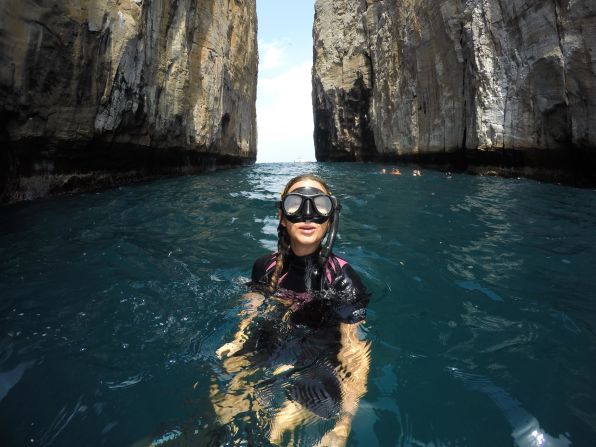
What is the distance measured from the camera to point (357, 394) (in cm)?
201

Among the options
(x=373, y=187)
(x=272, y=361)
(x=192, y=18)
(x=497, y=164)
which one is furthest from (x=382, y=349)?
(x=192, y=18)

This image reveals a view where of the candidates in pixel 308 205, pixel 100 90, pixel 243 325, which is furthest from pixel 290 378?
pixel 100 90

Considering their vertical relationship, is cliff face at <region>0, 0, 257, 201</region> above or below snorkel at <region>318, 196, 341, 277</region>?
above

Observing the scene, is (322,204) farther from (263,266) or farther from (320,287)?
(263,266)

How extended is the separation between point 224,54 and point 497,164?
1335cm

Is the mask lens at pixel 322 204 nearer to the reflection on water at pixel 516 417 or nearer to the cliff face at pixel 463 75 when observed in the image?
the reflection on water at pixel 516 417

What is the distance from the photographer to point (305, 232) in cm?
252

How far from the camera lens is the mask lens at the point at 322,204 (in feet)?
8.16

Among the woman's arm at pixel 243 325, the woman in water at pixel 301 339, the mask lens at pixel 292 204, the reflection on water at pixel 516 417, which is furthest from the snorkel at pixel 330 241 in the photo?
the reflection on water at pixel 516 417

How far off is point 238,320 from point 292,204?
1.07m

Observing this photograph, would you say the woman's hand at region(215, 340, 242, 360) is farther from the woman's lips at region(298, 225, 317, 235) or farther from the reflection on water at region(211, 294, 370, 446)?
the woman's lips at region(298, 225, 317, 235)

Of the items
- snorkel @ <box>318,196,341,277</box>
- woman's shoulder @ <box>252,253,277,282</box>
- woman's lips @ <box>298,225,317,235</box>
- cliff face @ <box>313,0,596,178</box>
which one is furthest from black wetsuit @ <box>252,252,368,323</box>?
cliff face @ <box>313,0,596,178</box>

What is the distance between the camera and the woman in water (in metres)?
1.86

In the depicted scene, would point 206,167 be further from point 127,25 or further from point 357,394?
point 357,394
